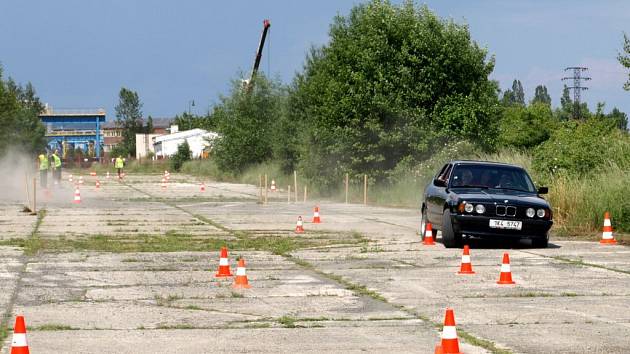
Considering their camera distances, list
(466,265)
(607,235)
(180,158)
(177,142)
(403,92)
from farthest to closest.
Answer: (177,142) → (180,158) → (403,92) → (607,235) → (466,265)

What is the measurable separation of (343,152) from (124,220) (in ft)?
61.9

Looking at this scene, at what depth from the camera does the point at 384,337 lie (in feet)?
30.9

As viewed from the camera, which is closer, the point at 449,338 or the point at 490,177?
the point at 449,338

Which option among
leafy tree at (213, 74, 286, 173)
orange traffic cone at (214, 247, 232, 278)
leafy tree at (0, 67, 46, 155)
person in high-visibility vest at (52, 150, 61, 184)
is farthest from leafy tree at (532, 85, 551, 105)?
orange traffic cone at (214, 247, 232, 278)

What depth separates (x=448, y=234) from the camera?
19125mm

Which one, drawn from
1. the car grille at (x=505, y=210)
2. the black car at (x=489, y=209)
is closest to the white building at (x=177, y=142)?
the black car at (x=489, y=209)

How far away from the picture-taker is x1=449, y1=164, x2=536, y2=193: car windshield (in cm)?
2028

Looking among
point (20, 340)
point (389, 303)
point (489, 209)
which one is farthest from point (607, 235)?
point (20, 340)

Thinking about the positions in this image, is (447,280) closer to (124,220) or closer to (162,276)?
(162,276)

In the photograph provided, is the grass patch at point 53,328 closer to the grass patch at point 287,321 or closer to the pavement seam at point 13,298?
the pavement seam at point 13,298

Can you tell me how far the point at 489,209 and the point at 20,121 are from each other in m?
106

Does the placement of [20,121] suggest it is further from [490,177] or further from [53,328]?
[53,328]

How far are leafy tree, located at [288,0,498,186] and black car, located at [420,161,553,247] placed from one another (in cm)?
2190

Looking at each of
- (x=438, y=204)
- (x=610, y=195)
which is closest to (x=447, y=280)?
(x=438, y=204)
